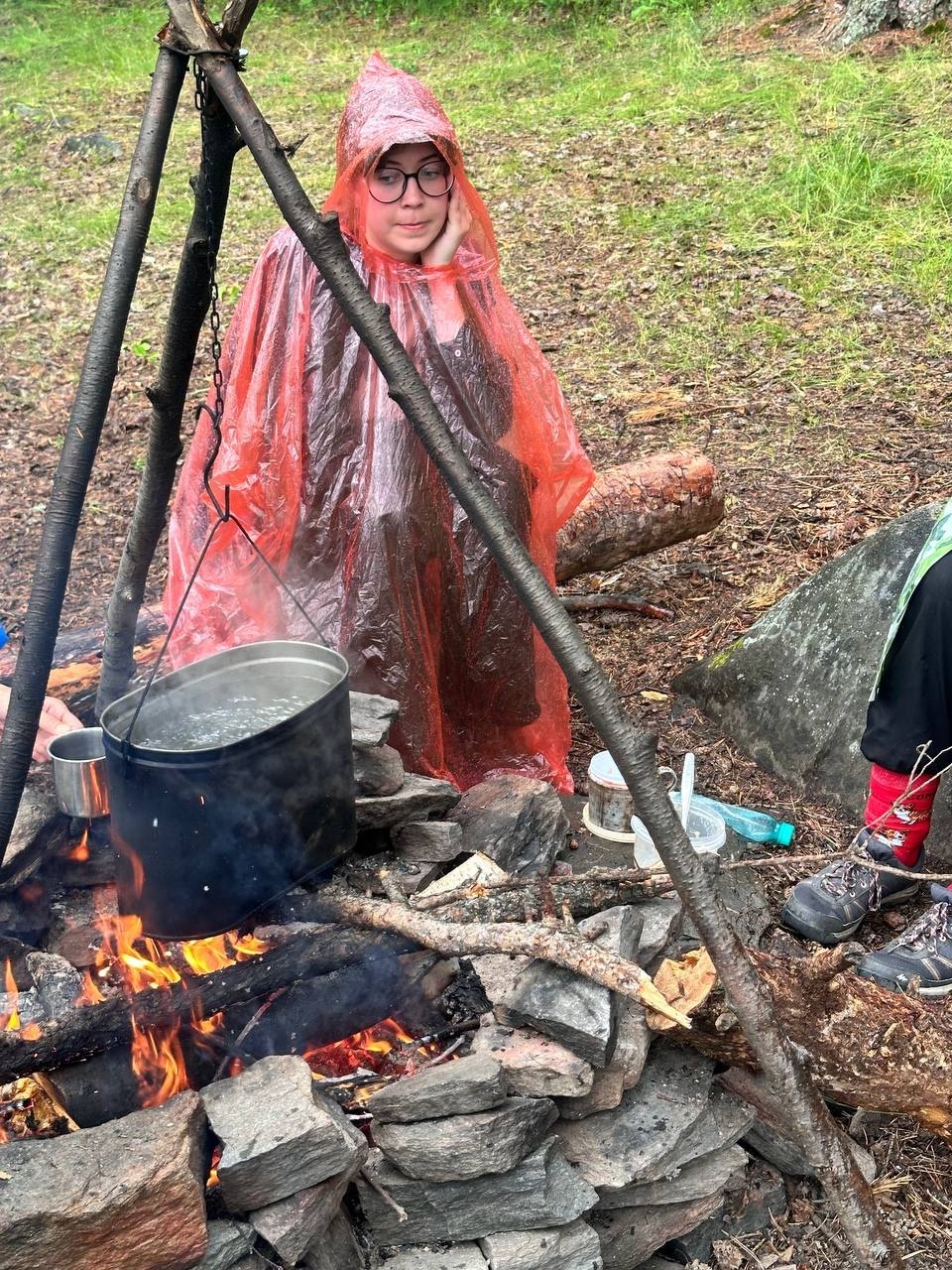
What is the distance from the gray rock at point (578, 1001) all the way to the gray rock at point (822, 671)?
136 centimetres

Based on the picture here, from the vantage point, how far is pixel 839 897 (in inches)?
119

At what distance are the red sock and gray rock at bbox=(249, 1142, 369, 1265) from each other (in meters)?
1.61

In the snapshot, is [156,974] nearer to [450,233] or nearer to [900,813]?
[900,813]

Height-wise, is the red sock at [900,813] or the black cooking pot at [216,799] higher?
the black cooking pot at [216,799]

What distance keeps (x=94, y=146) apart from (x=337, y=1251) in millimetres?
10031

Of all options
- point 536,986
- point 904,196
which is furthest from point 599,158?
point 536,986

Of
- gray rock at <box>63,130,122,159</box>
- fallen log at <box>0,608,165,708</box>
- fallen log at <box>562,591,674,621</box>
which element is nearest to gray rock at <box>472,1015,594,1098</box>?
fallen log at <box>0,608,165,708</box>

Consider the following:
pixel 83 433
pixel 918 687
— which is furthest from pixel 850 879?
pixel 83 433

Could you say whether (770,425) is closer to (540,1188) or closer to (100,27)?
(540,1188)

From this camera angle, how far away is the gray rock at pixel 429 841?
273 centimetres

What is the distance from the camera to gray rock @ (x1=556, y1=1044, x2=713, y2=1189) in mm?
2227

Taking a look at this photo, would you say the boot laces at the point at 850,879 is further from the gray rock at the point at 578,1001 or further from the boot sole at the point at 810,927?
the gray rock at the point at 578,1001

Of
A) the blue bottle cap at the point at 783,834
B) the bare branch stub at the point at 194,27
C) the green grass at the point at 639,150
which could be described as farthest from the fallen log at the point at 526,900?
the green grass at the point at 639,150

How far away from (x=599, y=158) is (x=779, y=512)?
498 cm
